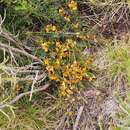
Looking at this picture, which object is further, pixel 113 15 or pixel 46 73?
pixel 113 15

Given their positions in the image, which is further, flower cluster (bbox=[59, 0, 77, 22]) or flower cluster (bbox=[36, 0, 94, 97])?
flower cluster (bbox=[59, 0, 77, 22])

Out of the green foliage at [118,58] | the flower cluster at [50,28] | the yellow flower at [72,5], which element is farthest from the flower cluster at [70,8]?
the green foliage at [118,58]

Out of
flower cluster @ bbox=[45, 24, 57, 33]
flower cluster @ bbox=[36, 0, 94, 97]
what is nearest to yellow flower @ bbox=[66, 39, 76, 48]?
flower cluster @ bbox=[36, 0, 94, 97]

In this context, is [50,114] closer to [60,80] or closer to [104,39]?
[60,80]

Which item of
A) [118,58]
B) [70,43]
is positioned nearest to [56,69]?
[70,43]

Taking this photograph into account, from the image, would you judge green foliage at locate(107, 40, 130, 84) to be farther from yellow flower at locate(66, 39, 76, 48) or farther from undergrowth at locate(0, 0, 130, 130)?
yellow flower at locate(66, 39, 76, 48)

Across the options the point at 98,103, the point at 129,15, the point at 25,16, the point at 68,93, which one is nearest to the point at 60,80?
the point at 68,93

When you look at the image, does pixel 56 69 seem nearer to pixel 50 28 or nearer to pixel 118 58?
pixel 50 28

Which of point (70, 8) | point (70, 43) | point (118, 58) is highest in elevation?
point (70, 8)

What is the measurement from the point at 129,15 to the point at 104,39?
250 mm

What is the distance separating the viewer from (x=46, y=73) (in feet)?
9.23

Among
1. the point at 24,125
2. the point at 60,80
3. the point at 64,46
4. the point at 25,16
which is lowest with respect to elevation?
the point at 24,125

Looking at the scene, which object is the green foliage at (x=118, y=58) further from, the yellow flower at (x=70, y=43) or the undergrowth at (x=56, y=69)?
the yellow flower at (x=70, y=43)

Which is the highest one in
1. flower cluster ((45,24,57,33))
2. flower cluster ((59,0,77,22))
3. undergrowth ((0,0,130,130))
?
flower cluster ((59,0,77,22))
